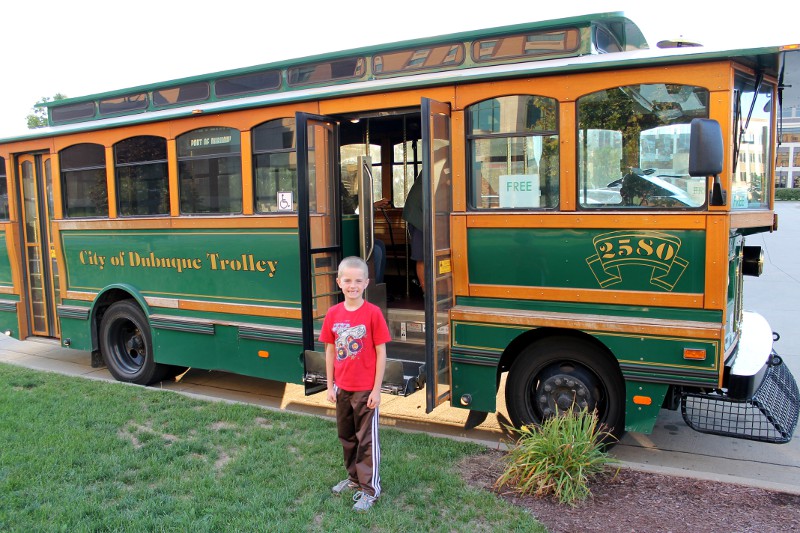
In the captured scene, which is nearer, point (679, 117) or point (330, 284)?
point (679, 117)

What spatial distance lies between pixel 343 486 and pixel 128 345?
4277mm

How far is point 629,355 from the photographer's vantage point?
4.57 metres

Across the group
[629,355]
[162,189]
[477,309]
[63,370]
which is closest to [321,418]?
[477,309]

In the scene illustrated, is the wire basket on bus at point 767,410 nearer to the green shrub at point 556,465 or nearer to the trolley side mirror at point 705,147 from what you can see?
the green shrub at point 556,465

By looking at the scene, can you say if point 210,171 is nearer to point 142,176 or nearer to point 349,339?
point 142,176

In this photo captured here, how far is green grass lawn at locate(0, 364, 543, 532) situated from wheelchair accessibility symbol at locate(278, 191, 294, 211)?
1773mm

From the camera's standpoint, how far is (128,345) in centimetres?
748

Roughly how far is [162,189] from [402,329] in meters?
2.89

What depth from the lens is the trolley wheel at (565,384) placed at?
4.77 metres

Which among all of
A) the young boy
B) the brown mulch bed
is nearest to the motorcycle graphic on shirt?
the young boy

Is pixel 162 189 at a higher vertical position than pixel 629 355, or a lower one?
higher

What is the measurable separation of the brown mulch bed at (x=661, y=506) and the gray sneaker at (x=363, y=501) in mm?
697

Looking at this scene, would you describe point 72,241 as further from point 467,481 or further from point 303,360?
point 467,481

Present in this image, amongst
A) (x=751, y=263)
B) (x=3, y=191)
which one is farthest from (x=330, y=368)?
(x=3, y=191)
